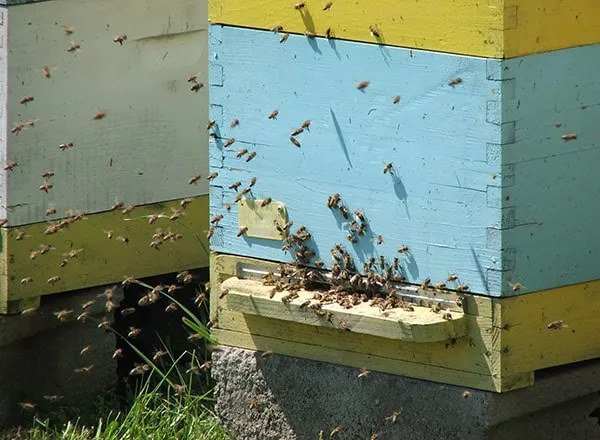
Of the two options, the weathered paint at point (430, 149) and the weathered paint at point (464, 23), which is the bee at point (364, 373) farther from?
the weathered paint at point (464, 23)

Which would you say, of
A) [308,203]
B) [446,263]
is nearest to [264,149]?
[308,203]

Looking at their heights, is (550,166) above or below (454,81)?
below

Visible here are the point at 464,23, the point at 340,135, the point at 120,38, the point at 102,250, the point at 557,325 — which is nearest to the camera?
the point at 464,23

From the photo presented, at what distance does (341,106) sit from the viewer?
4473 millimetres

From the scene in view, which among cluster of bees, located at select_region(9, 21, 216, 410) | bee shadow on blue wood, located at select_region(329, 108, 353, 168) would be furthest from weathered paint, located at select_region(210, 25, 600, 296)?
cluster of bees, located at select_region(9, 21, 216, 410)

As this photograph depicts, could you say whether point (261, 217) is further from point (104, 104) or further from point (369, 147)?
point (104, 104)

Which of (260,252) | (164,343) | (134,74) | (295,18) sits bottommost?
(164,343)

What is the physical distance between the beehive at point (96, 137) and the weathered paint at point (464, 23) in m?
1.30

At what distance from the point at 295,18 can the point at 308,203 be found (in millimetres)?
621

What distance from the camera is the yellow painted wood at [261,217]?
15.4ft

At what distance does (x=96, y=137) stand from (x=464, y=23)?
2.05m

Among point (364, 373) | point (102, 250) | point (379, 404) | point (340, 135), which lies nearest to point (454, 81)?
point (340, 135)

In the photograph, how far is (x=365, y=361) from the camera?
4.63 m

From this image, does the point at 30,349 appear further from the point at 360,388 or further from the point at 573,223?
the point at 573,223
